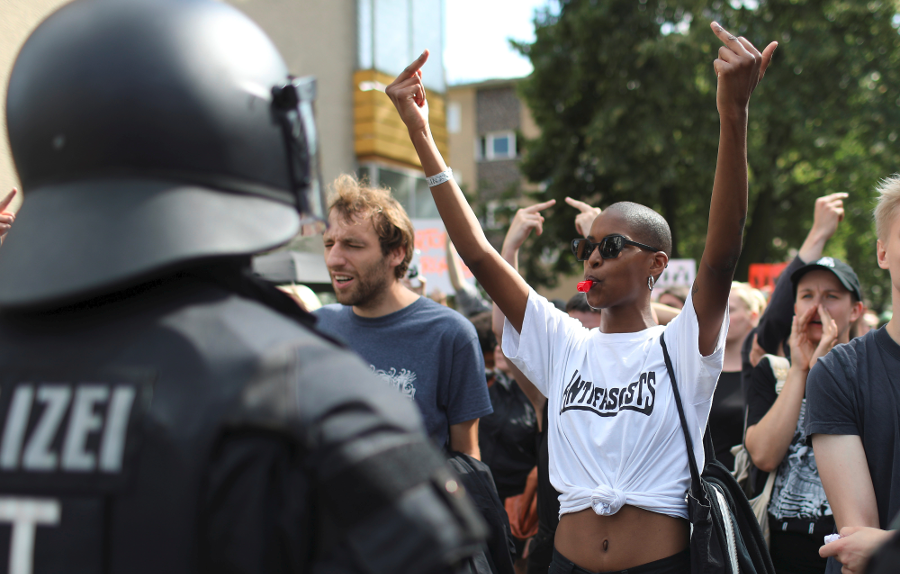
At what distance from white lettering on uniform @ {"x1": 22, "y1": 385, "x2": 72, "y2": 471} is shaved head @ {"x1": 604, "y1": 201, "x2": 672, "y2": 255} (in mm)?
2120

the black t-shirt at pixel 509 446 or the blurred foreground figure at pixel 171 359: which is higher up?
the blurred foreground figure at pixel 171 359

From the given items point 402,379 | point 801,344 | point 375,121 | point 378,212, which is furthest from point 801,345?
point 375,121

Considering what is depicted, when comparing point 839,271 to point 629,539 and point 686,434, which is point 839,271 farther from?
point 629,539

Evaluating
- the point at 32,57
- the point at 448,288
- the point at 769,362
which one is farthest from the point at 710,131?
the point at 32,57

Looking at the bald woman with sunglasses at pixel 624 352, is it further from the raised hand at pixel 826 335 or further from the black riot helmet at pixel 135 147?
the black riot helmet at pixel 135 147

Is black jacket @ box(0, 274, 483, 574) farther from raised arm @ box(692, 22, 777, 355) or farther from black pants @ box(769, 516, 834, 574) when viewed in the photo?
black pants @ box(769, 516, 834, 574)

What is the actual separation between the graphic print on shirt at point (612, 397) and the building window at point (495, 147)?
3038 cm

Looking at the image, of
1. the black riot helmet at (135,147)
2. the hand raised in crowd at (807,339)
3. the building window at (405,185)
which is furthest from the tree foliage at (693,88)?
the black riot helmet at (135,147)

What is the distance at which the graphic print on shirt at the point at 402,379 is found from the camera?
2.87m

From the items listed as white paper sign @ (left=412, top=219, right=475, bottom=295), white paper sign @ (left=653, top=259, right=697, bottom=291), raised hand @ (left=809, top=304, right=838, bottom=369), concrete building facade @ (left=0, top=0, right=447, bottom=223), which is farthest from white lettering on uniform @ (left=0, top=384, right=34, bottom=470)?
concrete building facade @ (left=0, top=0, right=447, bottom=223)

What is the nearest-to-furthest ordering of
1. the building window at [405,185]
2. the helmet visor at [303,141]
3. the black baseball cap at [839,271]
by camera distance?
the helmet visor at [303,141], the black baseball cap at [839,271], the building window at [405,185]

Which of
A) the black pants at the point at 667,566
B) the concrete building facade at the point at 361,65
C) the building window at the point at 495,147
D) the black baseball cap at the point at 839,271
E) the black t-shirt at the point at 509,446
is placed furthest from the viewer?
the building window at the point at 495,147

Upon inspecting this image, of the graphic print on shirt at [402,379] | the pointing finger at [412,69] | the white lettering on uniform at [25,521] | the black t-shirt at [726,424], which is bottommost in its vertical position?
the black t-shirt at [726,424]

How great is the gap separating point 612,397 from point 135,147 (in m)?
1.83
